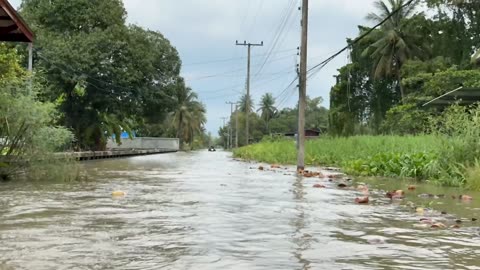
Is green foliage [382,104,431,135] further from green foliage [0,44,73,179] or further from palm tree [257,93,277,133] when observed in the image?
palm tree [257,93,277,133]

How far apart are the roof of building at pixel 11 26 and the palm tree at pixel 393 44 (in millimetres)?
38245

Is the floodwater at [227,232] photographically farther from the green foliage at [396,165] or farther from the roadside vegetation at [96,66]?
the roadside vegetation at [96,66]

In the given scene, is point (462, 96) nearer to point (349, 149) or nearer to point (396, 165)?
point (349, 149)

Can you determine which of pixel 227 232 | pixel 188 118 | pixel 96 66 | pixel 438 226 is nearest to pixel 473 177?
pixel 438 226

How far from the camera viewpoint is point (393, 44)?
49781mm

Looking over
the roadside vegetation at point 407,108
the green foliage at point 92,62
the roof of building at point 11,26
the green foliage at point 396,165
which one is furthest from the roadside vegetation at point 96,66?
the green foliage at point 396,165

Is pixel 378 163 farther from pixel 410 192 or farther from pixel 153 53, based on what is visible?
pixel 153 53

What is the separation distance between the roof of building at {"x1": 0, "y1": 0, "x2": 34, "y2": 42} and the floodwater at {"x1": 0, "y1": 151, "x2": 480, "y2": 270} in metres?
4.69

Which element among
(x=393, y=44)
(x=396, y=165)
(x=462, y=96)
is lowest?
(x=396, y=165)

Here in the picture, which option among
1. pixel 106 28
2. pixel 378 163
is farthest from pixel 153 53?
pixel 378 163

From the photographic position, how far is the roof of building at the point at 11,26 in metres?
13.7

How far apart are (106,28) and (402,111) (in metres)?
21.9

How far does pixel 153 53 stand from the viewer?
44.8 m

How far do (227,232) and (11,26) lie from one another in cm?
1102
